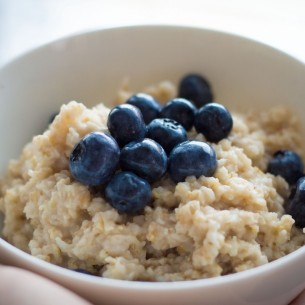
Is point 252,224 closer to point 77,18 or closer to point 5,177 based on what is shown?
point 5,177

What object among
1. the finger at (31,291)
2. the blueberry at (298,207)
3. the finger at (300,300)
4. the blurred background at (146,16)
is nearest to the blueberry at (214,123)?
the blueberry at (298,207)

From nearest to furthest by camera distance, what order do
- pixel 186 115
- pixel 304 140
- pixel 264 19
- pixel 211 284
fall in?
pixel 211 284 < pixel 186 115 < pixel 304 140 < pixel 264 19

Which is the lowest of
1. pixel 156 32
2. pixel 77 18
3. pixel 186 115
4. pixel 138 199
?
pixel 138 199

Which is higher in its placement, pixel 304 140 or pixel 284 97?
pixel 284 97

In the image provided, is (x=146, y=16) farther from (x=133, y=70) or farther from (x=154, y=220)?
(x=154, y=220)

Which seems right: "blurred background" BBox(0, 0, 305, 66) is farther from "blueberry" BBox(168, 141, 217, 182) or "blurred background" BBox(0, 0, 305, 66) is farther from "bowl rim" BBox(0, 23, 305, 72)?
"blueberry" BBox(168, 141, 217, 182)

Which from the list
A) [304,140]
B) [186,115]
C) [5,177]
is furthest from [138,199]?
[304,140]

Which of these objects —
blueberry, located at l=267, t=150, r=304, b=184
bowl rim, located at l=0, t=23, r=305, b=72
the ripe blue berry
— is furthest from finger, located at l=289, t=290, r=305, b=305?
bowl rim, located at l=0, t=23, r=305, b=72

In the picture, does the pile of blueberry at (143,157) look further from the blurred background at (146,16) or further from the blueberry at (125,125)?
the blurred background at (146,16)
